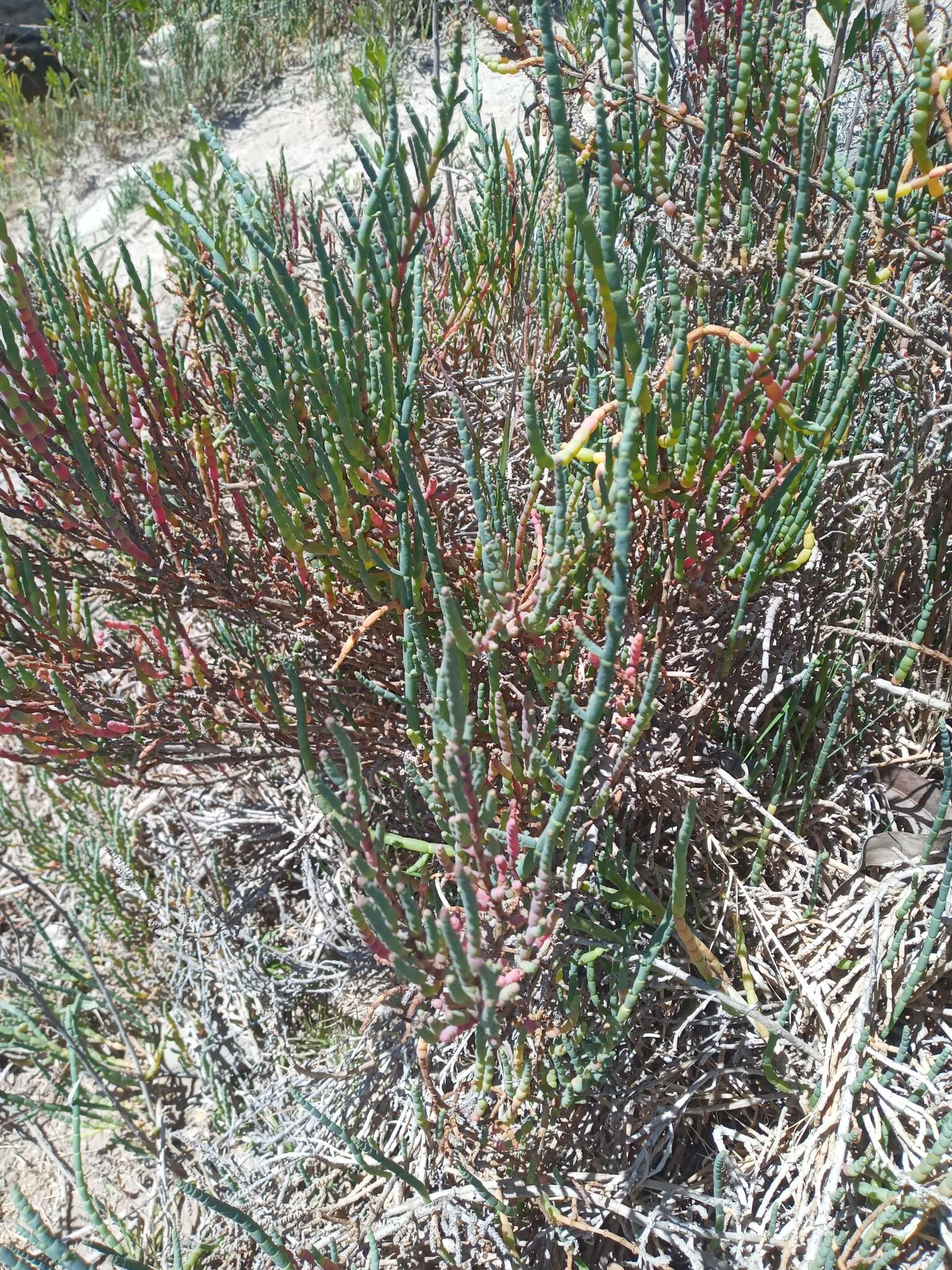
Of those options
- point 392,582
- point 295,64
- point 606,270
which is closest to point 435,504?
point 392,582

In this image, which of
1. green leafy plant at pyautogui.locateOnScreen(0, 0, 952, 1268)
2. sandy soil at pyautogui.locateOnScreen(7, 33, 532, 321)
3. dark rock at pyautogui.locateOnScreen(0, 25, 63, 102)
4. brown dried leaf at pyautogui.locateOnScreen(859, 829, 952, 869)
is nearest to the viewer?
green leafy plant at pyautogui.locateOnScreen(0, 0, 952, 1268)

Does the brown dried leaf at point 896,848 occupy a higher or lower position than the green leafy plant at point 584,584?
lower

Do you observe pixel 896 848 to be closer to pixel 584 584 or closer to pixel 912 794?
pixel 912 794

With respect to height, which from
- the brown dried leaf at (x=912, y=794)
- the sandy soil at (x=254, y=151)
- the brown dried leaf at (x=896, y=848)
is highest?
the sandy soil at (x=254, y=151)

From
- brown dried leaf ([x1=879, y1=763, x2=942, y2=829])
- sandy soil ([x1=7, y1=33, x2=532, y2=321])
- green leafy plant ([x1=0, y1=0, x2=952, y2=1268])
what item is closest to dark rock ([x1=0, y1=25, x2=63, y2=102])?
sandy soil ([x1=7, y1=33, x2=532, y2=321])

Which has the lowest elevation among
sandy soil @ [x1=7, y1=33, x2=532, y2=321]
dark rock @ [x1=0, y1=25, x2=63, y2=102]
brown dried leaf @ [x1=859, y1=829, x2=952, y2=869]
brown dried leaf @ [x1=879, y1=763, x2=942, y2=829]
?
brown dried leaf @ [x1=859, y1=829, x2=952, y2=869]

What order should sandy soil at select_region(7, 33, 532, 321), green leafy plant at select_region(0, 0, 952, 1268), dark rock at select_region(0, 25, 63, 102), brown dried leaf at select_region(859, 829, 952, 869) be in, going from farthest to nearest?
dark rock at select_region(0, 25, 63, 102), sandy soil at select_region(7, 33, 532, 321), brown dried leaf at select_region(859, 829, 952, 869), green leafy plant at select_region(0, 0, 952, 1268)

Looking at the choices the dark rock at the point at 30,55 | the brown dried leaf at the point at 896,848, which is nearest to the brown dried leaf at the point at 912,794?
the brown dried leaf at the point at 896,848

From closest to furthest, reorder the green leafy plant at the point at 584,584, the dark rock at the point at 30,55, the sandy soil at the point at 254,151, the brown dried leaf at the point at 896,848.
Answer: the green leafy plant at the point at 584,584, the brown dried leaf at the point at 896,848, the sandy soil at the point at 254,151, the dark rock at the point at 30,55

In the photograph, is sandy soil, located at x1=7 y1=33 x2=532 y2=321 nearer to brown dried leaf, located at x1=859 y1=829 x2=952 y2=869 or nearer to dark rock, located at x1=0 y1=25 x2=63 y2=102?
dark rock, located at x1=0 y1=25 x2=63 y2=102

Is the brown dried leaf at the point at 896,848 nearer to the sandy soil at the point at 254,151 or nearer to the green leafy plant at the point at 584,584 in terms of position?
the green leafy plant at the point at 584,584

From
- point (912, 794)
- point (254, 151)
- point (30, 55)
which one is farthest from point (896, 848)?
point (30, 55)

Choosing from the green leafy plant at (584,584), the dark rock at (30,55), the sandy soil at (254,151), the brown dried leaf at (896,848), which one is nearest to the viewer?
the green leafy plant at (584,584)

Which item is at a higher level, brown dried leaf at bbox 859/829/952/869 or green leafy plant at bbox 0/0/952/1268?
green leafy plant at bbox 0/0/952/1268
